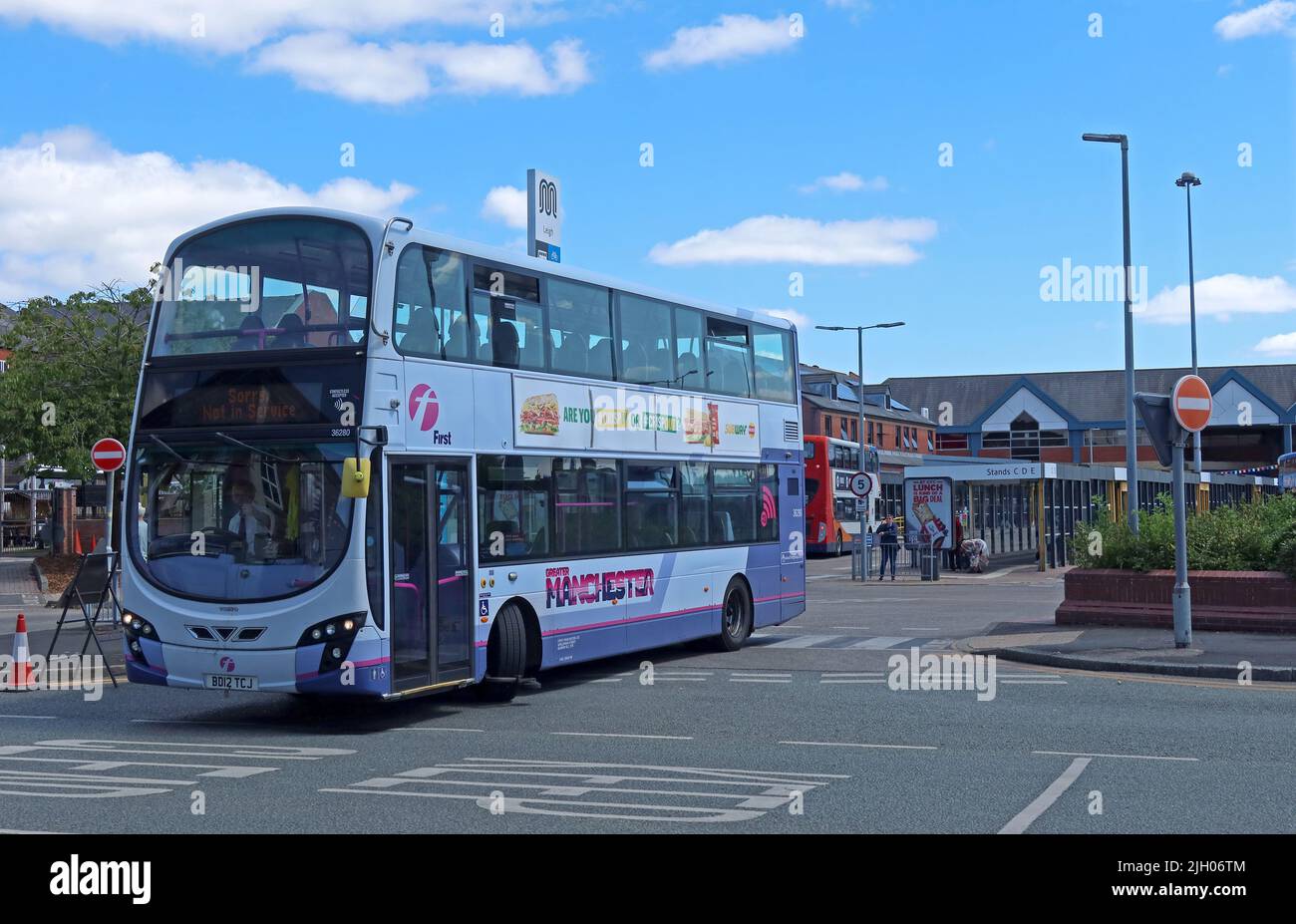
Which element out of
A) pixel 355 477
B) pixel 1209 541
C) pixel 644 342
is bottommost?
pixel 1209 541

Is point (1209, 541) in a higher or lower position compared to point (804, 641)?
higher

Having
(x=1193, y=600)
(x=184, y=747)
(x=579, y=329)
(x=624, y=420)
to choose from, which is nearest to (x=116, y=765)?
(x=184, y=747)

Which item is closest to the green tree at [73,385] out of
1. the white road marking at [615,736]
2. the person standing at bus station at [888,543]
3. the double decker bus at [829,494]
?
the person standing at bus station at [888,543]

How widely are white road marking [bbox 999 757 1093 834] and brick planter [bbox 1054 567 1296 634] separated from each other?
903 centimetres

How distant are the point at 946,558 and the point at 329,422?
3214 centimetres

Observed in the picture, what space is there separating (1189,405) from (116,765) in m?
12.1

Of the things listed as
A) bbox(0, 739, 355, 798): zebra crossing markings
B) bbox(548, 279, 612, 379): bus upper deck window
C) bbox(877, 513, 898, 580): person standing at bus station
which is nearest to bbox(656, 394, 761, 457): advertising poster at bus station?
bbox(548, 279, 612, 379): bus upper deck window

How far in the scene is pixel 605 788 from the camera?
29.3 ft

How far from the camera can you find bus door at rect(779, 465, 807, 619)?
63.9 feet

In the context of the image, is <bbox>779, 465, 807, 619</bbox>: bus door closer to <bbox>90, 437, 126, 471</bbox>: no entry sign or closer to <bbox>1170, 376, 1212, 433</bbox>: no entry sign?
<bbox>1170, 376, 1212, 433</bbox>: no entry sign

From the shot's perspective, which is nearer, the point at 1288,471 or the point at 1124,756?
the point at 1124,756

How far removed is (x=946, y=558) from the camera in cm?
4172

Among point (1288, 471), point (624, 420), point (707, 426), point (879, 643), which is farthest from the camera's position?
point (1288, 471)

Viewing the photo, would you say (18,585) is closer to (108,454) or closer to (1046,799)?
(108,454)
